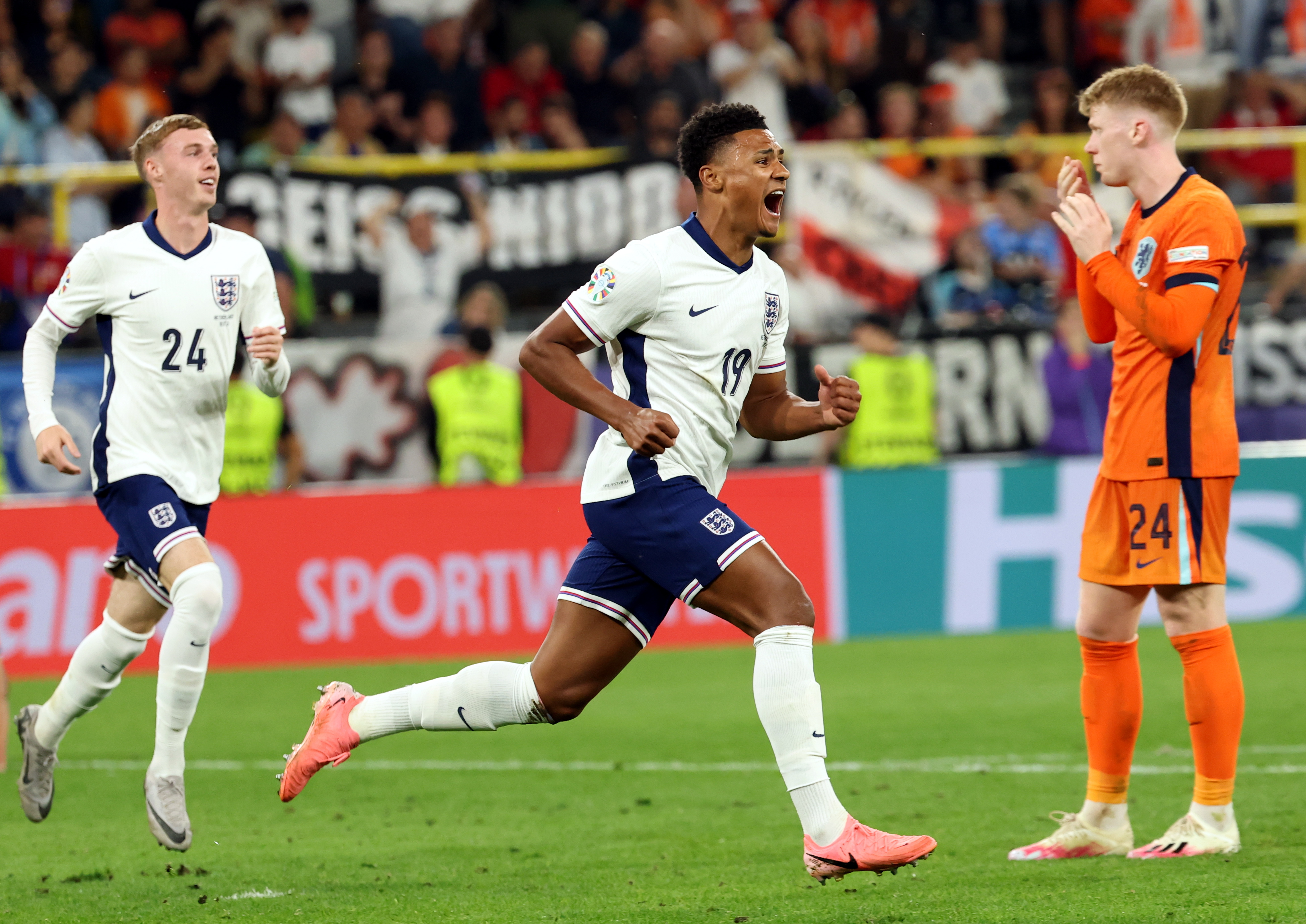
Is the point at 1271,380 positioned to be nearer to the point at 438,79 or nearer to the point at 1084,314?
the point at 438,79

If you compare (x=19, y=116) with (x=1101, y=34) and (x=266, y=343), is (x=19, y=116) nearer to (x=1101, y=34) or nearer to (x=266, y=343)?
(x=266, y=343)

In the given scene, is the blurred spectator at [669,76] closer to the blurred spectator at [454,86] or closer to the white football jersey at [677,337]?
the blurred spectator at [454,86]

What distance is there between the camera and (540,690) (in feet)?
17.2

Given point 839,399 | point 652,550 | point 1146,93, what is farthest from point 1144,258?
point 652,550

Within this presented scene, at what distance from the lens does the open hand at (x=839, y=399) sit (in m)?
5.24

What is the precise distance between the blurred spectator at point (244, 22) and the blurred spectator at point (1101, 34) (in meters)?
8.89

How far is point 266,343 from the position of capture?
6.14 m

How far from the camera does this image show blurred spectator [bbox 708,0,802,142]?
16.2m

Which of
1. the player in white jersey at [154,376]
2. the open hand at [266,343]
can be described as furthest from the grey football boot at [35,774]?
the open hand at [266,343]

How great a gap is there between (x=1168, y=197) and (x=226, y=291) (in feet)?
11.3

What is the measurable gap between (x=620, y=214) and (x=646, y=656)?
444 centimetres

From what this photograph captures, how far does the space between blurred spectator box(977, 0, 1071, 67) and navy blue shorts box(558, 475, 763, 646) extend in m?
15.0

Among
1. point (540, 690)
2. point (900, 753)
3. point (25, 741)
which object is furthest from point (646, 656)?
point (540, 690)

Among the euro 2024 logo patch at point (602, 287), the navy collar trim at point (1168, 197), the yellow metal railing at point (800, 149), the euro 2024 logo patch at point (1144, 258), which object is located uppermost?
the yellow metal railing at point (800, 149)
